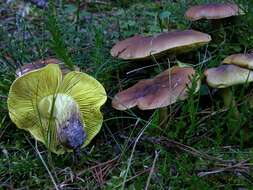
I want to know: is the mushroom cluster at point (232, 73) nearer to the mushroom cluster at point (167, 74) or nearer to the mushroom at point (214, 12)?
the mushroom cluster at point (167, 74)

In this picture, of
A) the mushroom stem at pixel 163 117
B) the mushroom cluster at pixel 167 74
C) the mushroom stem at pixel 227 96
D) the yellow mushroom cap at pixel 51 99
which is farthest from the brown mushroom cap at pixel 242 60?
the yellow mushroom cap at pixel 51 99

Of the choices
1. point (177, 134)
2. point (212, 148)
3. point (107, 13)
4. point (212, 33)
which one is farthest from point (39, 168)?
point (107, 13)

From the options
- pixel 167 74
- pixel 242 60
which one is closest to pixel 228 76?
pixel 242 60

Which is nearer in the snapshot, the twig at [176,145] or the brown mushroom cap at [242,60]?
the twig at [176,145]

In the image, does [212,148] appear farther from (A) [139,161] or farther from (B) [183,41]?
(B) [183,41]

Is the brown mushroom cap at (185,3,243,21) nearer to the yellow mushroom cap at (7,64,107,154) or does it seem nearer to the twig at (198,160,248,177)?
the yellow mushroom cap at (7,64,107,154)

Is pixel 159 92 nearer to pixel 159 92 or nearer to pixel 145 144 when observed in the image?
pixel 159 92
